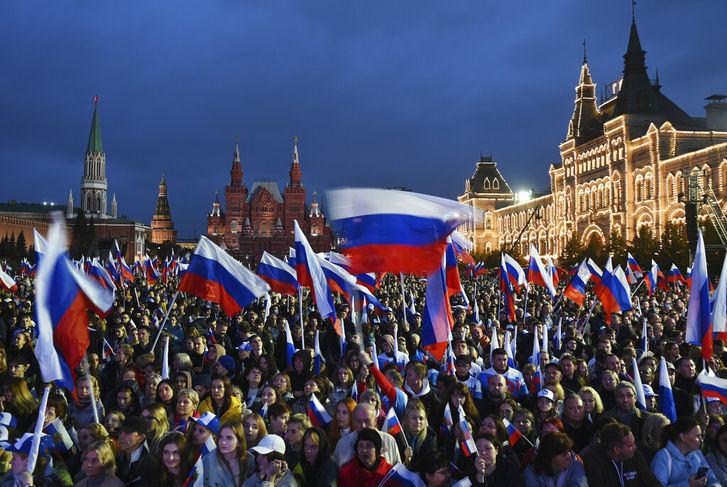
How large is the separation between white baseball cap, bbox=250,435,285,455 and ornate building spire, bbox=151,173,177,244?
140 m

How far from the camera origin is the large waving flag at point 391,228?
6.18 meters

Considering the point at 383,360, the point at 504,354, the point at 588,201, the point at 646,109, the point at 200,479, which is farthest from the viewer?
the point at 588,201

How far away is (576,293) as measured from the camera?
14.1m

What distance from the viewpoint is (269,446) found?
177 inches

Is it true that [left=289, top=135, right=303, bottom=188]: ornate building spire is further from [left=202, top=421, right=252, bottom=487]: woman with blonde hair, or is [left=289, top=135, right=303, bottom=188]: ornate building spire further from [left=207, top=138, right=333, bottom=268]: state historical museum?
[left=202, top=421, right=252, bottom=487]: woman with blonde hair

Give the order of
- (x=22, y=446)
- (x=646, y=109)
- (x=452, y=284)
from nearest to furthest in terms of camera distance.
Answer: (x=22, y=446), (x=452, y=284), (x=646, y=109)

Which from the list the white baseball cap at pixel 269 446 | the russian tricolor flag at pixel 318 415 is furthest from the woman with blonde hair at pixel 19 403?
the white baseball cap at pixel 269 446

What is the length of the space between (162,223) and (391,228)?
472 ft

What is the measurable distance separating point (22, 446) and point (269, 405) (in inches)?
80.8

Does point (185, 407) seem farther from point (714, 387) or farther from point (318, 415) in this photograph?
point (714, 387)

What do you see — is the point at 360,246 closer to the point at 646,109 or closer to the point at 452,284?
the point at 452,284

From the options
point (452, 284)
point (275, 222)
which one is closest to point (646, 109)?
point (452, 284)

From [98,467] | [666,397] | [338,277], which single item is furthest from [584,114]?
[98,467]

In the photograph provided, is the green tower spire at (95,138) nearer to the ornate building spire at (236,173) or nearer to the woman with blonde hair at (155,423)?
the ornate building spire at (236,173)
